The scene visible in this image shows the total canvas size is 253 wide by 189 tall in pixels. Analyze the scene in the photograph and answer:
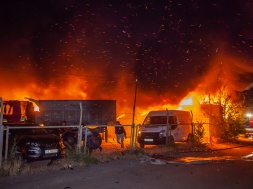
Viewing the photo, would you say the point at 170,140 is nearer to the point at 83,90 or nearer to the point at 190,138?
the point at 190,138

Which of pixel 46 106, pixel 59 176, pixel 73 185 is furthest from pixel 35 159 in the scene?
pixel 46 106

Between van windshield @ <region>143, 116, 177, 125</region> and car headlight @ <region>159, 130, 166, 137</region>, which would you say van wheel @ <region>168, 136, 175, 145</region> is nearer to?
car headlight @ <region>159, 130, 166, 137</region>

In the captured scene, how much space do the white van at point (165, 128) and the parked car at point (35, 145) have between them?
4.97 m

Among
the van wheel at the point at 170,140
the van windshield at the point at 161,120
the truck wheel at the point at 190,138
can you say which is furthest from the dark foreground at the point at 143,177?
the truck wheel at the point at 190,138

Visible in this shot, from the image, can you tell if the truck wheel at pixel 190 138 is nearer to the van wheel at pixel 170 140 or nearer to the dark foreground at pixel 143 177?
the van wheel at pixel 170 140

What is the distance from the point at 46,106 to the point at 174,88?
15550mm

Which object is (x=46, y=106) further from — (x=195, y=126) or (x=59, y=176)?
(x=59, y=176)

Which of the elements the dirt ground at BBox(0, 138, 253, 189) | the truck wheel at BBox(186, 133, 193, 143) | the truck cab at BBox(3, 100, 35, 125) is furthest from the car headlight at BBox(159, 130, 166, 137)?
the truck cab at BBox(3, 100, 35, 125)

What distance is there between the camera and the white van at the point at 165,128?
13641mm

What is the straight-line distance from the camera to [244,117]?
20.3m

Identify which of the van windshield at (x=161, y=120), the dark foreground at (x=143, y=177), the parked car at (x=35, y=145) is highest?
the van windshield at (x=161, y=120)

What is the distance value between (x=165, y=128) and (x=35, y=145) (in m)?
6.68

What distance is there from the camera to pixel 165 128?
13.7 metres

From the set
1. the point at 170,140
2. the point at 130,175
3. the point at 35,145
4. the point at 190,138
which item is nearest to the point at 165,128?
the point at 170,140
